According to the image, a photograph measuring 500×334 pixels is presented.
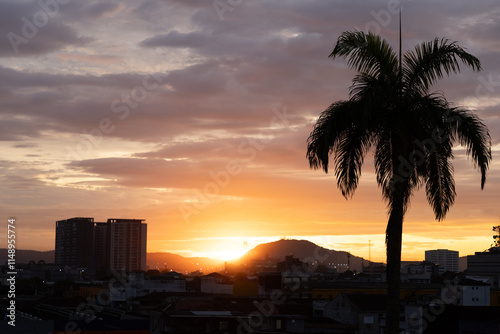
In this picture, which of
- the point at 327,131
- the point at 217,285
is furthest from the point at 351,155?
the point at 217,285

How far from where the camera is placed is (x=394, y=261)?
10734 mm

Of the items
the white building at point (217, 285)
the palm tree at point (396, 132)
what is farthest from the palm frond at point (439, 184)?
the white building at point (217, 285)

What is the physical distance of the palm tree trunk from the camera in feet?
34.6

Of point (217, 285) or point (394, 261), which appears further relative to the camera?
point (217, 285)

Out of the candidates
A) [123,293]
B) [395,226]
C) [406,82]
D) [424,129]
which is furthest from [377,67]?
[123,293]

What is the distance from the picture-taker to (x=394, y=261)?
35.2 ft

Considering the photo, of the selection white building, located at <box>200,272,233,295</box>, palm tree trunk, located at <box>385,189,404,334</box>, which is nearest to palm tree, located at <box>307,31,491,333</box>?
palm tree trunk, located at <box>385,189,404,334</box>

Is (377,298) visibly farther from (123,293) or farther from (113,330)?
(123,293)

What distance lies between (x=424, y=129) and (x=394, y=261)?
220 centimetres

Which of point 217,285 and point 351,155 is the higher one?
point 351,155

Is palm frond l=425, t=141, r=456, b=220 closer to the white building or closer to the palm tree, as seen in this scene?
the palm tree

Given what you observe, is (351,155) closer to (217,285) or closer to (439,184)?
(439,184)

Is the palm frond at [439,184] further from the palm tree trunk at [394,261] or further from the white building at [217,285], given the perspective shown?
the white building at [217,285]

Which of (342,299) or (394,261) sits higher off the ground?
(394,261)
